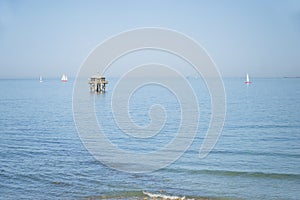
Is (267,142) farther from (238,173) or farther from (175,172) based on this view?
(175,172)


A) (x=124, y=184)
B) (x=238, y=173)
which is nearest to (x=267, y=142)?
(x=238, y=173)

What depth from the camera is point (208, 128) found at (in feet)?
113

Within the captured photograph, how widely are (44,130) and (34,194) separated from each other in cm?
1788

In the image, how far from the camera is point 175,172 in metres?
18.9

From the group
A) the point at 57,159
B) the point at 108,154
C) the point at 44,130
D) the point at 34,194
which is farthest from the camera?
the point at 44,130

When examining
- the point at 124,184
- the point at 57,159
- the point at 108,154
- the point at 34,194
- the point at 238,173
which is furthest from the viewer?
the point at 108,154

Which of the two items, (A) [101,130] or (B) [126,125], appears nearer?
(A) [101,130]

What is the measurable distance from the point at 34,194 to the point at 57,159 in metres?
5.99

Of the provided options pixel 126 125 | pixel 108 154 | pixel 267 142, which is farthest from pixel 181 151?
pixel 126 125

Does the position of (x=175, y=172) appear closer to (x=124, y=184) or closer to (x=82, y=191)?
(x=124, y=184)

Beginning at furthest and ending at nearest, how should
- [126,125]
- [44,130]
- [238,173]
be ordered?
1. [126,125]
2. [44,130]
3. [238,173]

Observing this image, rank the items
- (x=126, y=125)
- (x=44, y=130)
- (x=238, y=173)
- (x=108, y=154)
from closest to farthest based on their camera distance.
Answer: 1. (x=238, y=173)
2. (x=108, y=154)
3. (x=44, y=130)
4. (x=126, y=125)

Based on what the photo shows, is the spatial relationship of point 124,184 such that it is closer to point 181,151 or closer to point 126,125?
point 181,151

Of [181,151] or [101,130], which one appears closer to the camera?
[181,151]
